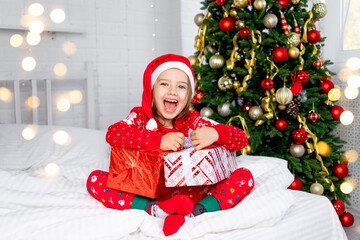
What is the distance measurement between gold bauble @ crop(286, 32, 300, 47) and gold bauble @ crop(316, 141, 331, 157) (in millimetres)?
544

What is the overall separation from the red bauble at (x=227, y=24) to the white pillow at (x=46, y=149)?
2.89 feet

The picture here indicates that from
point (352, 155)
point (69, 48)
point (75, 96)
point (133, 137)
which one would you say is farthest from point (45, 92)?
point (352, 155)

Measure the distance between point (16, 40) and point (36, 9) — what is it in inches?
9.7

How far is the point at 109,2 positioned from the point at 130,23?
0.72 ft

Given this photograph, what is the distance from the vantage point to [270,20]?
5.47 ft

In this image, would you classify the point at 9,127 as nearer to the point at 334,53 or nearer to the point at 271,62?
the point at 271,62

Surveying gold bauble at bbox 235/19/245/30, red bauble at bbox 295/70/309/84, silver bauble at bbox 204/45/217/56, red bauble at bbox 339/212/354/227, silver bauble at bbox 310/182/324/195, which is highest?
gold bauble at bbox 235/19/245/30

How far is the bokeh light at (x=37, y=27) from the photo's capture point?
2.19 meters

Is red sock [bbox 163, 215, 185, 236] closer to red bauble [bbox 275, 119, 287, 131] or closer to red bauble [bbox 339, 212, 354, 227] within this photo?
red bauble [bbox 275, 119, 287, 131]

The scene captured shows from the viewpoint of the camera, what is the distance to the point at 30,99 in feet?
7.29

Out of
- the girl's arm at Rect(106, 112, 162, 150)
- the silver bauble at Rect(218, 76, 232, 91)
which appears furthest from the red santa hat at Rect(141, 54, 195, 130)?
the silver bauble at Rect(218, 76, 232, 91)

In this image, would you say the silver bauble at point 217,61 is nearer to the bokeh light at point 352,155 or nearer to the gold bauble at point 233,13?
the gold bauble at point 233,13

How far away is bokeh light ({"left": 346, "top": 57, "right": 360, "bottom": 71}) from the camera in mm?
2012

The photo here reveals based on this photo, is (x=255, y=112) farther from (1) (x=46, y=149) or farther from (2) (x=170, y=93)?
(1) (x=46, y=149)
